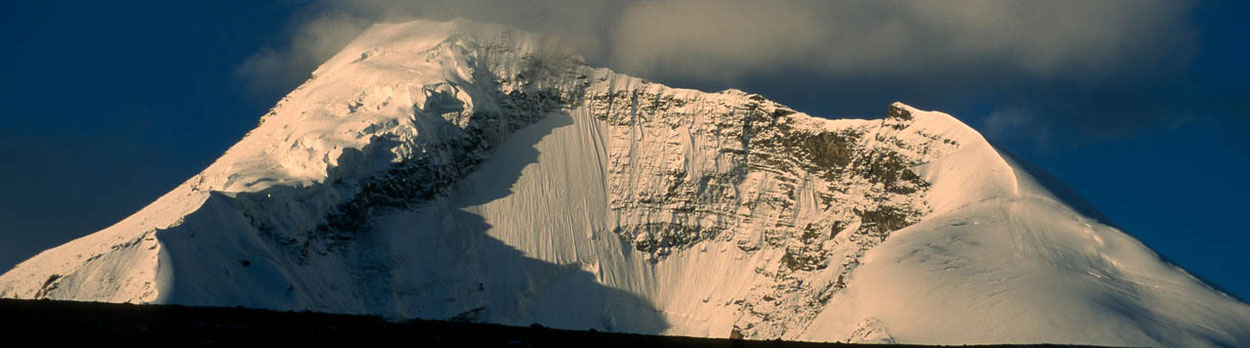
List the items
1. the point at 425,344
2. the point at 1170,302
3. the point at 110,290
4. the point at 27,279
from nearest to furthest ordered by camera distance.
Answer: the point at 425,344 → the point at 110,290 → the point at 27,279 → the point at 1170,302

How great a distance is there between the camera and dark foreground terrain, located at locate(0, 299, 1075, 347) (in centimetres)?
8838

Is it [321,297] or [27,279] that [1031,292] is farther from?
[27,279]

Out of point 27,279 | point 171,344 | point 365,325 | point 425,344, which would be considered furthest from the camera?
point 27,279

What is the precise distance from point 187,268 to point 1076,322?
376 ft

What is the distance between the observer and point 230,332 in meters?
98.3

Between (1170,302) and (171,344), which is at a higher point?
(1170,302)

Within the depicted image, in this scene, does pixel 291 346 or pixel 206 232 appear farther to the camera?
pixel 206 232

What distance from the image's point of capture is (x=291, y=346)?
8794 cm

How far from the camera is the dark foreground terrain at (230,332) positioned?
88.4 m

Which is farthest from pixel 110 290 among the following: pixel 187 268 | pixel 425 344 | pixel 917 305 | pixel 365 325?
pixel 917 305

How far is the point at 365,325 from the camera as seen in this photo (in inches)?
4584

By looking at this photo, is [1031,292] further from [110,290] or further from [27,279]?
[27,279]

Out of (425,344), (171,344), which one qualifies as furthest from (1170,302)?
(171,344)

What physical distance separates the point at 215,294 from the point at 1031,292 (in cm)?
10983
